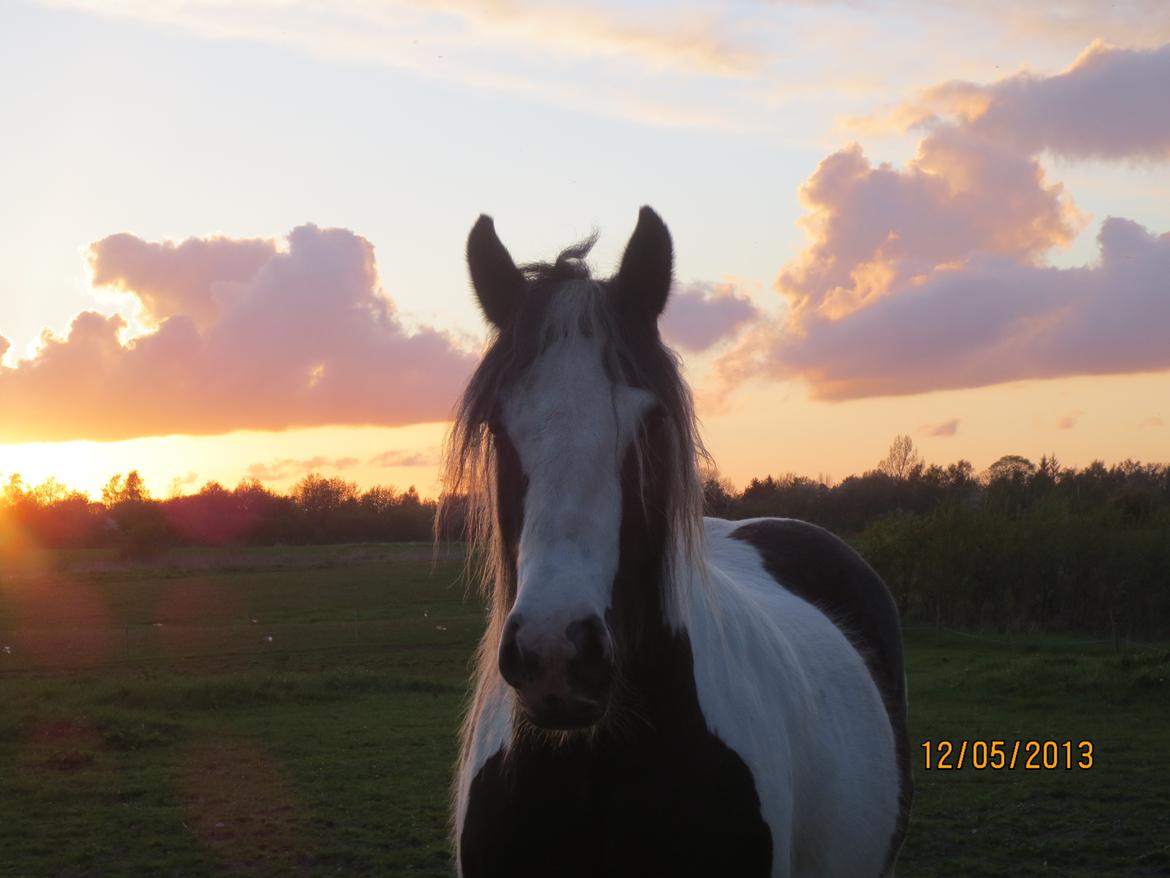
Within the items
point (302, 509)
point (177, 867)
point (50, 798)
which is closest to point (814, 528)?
point (177, 867)

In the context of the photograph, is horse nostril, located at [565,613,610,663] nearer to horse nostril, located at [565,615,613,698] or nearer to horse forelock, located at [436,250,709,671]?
horse nostril, located at [565,615,613,698]

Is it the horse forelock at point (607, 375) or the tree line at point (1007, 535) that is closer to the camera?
the horse forelock at point (607, 375)

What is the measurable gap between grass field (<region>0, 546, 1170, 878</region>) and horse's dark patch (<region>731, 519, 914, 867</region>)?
10.2ft

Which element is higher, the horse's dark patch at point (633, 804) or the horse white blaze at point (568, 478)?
the horse white blaze at point (568, 478)

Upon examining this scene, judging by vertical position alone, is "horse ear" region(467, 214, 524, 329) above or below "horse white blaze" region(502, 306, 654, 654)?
above

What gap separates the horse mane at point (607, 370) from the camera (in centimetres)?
245

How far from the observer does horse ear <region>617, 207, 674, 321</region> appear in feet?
8.46

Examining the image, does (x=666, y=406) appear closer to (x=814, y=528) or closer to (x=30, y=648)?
(x=814, y=528)

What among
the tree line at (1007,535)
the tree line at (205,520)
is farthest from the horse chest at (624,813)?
the tree line at (205,520)

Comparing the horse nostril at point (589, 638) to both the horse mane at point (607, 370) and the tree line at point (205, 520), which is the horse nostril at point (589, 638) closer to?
the horse mane at point (607, 370)

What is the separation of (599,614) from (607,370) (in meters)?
0.61

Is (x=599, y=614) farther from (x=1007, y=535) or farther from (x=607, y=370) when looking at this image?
(x=1007, y=535)
